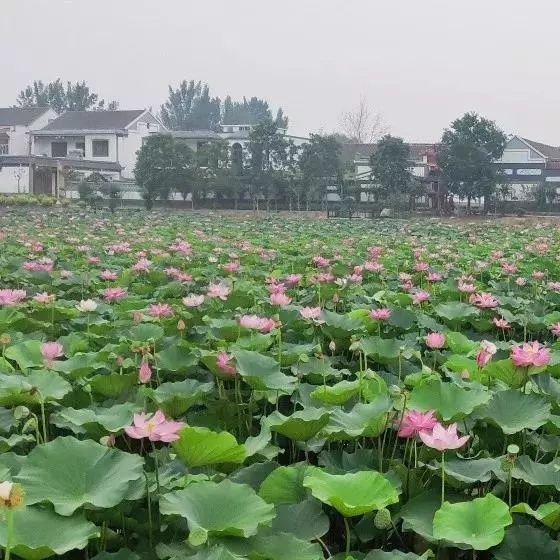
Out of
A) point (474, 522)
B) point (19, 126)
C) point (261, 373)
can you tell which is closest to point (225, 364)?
point (261, 373)

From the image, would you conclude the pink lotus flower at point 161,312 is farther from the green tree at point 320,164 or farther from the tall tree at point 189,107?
the tall tree at point 189,107

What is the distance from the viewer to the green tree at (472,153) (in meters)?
23.1

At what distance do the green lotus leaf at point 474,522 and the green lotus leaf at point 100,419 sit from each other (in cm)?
55

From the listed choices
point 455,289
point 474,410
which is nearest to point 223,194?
point 455,289

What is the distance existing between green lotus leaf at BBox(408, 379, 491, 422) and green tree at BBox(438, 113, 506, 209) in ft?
73.5

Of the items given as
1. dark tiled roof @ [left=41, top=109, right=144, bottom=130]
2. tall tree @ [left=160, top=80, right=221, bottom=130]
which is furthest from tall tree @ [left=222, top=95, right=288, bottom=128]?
dark tiled roof @ [left=41, top=109, right=144, bottom=130]

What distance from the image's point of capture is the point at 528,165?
2934 centimetres

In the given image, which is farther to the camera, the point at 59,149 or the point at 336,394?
the point at 59,149

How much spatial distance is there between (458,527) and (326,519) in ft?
0.58

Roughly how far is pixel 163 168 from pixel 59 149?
512 inches

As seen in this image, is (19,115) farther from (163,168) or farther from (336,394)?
(336,394)

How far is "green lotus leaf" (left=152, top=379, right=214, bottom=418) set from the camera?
1.52 meters

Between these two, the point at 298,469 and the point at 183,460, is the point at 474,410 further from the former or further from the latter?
the point at 183,460

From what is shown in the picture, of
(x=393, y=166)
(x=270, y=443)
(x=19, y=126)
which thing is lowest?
(x=270, y=443)
